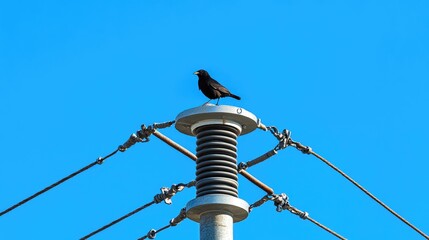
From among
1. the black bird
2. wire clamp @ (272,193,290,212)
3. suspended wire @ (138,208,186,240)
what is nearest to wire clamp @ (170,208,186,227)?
suspended wire @ (138,208,186,240)

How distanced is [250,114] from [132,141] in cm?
212

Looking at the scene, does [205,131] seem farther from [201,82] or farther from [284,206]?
[201,82]

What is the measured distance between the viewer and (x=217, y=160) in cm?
1092

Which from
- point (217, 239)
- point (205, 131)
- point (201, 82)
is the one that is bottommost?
point (217, 239)

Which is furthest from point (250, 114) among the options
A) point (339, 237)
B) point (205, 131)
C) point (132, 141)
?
point (339, 237)

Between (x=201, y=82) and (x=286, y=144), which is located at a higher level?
(x=201, y=82)

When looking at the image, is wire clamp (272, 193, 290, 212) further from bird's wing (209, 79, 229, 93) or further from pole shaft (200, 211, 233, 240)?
bird's wing (209, 79, 229, 93)

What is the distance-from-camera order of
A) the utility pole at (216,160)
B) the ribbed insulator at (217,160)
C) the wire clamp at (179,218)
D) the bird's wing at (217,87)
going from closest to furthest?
the utility pole at (216,160) < the ribbed insulator at (217,160) < the wire clamp at (179,218) < the bird's wing at (217,87)

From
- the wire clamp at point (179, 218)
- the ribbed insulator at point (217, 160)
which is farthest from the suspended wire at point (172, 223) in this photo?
the ribbed insulator at point (217, 160)

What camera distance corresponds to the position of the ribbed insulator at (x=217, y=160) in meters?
10.7

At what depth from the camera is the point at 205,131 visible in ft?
36.4

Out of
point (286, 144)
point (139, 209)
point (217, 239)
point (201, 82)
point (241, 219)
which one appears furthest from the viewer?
point (201, 82)

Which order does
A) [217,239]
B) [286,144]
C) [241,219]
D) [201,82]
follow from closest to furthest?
[217,239]
[241,219]
[286,144]
[201,82]

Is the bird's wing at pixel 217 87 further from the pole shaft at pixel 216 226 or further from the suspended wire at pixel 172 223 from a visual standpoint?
the pole shaft at pixel 216 226
